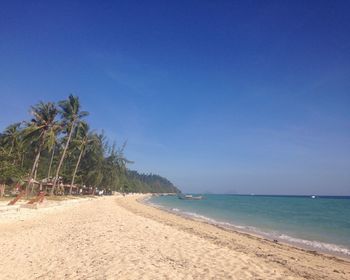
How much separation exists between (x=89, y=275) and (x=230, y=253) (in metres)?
5.10

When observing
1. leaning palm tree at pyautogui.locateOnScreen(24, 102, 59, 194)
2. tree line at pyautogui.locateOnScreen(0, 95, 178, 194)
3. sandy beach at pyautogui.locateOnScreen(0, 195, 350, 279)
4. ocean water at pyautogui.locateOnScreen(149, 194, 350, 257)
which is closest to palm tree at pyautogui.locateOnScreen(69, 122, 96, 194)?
tree line at pyautogui.locateOnScreen(0, 95, 178, 194)

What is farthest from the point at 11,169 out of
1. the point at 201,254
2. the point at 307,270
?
the point at 307,270

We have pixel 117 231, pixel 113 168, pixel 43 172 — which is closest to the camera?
pixel 117 231

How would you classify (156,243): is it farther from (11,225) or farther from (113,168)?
(113,168)

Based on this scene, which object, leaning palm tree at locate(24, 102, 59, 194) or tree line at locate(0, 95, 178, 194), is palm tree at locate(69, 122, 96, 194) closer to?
tree line at locate(0, 95, 178, 194)

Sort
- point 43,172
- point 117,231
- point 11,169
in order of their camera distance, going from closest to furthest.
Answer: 1. point 117,231
2. point 11,169
3. point 43,172

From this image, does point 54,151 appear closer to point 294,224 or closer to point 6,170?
point 6,170

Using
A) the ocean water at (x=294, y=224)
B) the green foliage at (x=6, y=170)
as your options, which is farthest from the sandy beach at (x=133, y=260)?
the green foliage at (x=6, y=170)

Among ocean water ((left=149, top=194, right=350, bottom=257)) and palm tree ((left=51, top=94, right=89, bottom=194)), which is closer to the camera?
ocean water ((left=149, top=194, right=350, bottom=257))

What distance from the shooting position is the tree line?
A: 36.6 metres

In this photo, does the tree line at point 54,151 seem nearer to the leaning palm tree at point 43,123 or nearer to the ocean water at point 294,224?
the leaning palm tree at point 43,123

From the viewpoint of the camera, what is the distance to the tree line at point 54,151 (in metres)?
36.6

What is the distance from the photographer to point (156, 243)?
12055mm

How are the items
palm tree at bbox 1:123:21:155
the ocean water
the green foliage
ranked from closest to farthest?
the ocean water → the green foliage → palm tree at bbox 1:123:21:155
